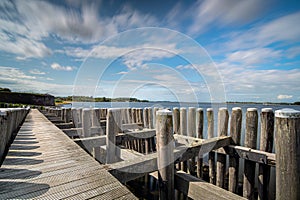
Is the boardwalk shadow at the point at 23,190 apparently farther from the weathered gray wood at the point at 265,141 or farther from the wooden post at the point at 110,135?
the weathered gray wood at the point at 265,141

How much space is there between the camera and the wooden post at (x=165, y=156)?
296cm

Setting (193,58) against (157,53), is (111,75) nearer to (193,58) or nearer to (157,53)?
(157,53)

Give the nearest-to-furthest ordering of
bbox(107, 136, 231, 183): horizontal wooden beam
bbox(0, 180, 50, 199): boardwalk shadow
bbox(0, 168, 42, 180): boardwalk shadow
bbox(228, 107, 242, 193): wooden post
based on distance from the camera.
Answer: bbox(0, 180, 50, 199): boardwalk shadow, bbox(0, 168, 42, 180): boardwalk shadow, bbox(107, 136, 231, 183): horizontal wooden beam, bbox(228, 107, 242, 193): wooden post

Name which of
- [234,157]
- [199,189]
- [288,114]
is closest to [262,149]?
[234,157]

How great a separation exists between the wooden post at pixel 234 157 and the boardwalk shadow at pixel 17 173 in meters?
4.14

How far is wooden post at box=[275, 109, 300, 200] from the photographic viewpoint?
2213mm

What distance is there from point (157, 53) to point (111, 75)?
179 inches

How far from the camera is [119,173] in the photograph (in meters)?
2.68

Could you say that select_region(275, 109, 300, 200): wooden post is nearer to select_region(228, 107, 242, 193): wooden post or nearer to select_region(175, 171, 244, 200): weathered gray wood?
select_region(175, 171, 244, 200): weathered gray wood

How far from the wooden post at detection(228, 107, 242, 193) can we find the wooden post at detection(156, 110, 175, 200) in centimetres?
203

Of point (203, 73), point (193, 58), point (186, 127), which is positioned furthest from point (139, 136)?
point (193, 58)

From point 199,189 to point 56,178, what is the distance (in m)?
2.20

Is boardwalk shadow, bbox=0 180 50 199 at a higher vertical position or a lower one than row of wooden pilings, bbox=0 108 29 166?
lower

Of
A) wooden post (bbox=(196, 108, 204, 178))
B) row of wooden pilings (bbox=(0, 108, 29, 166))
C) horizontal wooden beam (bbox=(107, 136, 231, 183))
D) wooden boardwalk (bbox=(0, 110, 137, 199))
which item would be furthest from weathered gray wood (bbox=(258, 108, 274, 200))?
row of wooden pilings (bbox=(0, 108, 29, 166))
